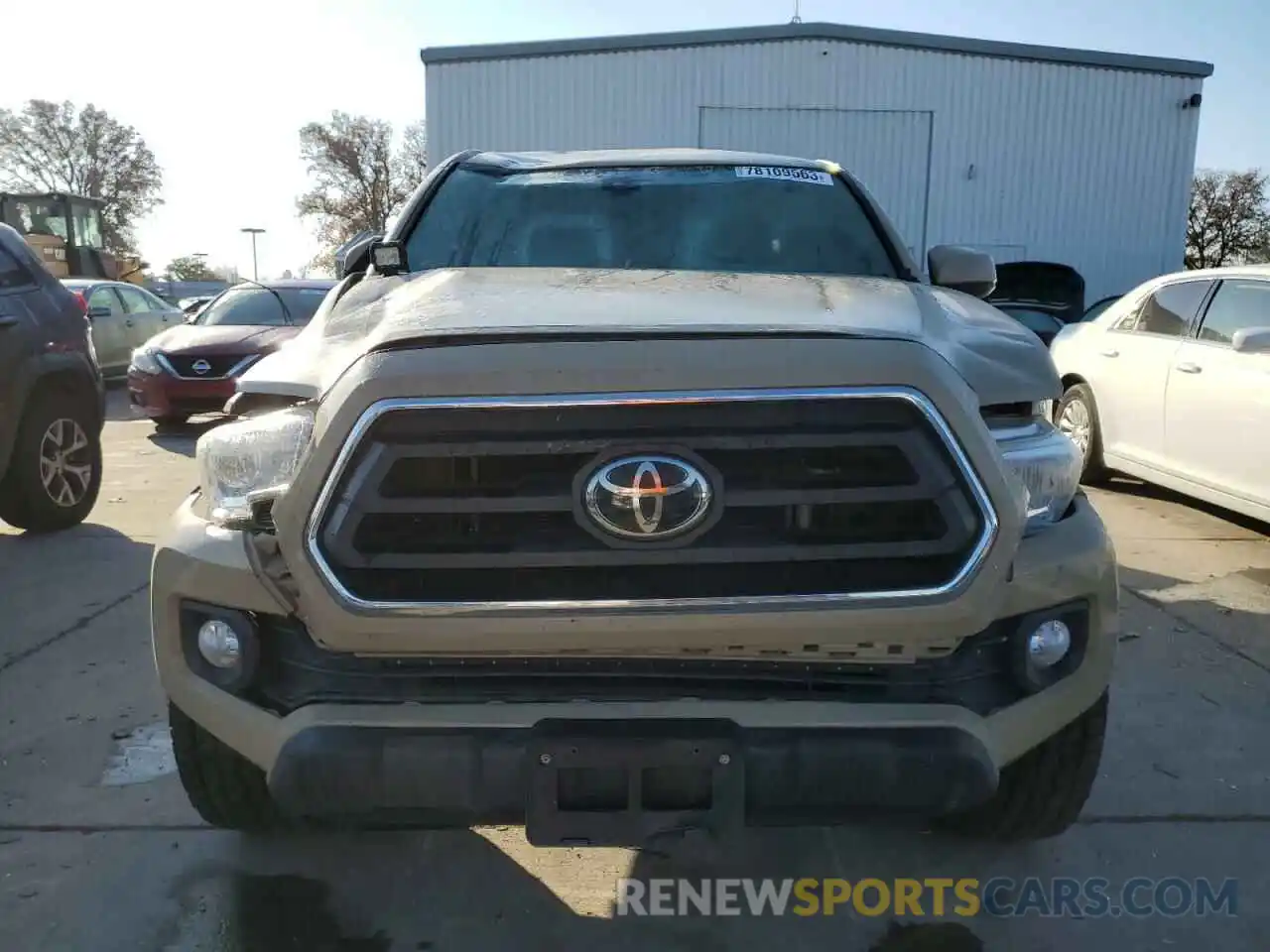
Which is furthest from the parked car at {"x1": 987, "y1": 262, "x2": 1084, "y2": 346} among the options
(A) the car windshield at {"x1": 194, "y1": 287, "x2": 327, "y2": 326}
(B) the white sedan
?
(A) the car windshield at {"x1": 194, "y1": 287, "x2": 327, "y2": 326}

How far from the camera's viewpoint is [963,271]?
3.47 metres

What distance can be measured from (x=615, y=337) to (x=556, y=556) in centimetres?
43

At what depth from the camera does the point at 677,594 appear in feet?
6.48

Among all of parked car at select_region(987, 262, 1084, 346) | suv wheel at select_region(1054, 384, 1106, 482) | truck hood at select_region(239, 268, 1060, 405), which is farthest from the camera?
parked car at select_region(987, 262, 1084, 346)

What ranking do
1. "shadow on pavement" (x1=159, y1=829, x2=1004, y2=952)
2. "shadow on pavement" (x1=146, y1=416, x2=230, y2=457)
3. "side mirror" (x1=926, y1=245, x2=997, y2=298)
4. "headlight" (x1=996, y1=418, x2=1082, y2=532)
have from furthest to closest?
1. "shadow on pavement" (x1=146, y1=416, x2=230, y2=457)
2. "side mirror" (x1=926, y1=245, x2=997, y2=298)
3. "shadow on pavement" (x1=159, y1=829, x2=1004, y2=952)
4. "headlight" (x1=996, y1=418, x2=1082, y2=532)

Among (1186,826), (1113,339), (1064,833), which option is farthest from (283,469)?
(1113,339)

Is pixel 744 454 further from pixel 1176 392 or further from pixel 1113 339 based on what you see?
pixel 1113 339

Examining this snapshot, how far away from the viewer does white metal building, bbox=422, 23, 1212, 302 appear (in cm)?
1595

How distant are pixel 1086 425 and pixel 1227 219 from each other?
4199 centimetres

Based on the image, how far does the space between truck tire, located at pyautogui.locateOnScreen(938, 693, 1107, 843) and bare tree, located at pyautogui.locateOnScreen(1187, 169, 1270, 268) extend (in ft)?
151

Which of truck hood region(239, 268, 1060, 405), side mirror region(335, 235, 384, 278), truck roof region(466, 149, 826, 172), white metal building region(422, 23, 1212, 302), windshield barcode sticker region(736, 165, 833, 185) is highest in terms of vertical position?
white metal building region(422, 23, 1212, 302)

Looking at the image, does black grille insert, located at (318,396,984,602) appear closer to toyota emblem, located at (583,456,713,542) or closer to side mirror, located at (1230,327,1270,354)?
toyota emblem, located at (583,456,713,542)

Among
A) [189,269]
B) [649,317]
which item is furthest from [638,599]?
[189,269]

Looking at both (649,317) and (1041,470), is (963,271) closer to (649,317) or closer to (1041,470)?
(1041,470)
